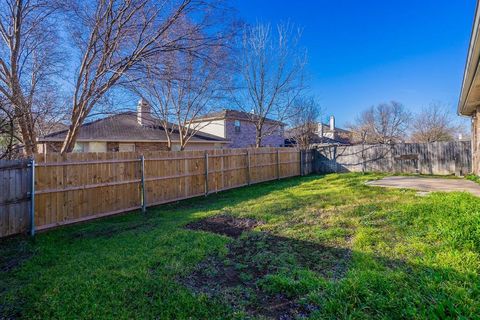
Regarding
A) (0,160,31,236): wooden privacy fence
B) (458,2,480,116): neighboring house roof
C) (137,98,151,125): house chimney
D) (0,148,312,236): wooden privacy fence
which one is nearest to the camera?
(458,2,480,116): neighboring house roof

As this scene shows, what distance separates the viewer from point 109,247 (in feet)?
13.9

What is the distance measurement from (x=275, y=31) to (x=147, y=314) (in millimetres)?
A: 15010

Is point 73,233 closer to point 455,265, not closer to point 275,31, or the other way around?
point 455,265

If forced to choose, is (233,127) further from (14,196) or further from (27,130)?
(14,196)

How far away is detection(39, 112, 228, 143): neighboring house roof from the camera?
1416 cm

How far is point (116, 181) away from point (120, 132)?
32.7ft

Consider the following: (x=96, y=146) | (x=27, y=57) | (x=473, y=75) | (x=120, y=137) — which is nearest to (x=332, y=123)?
(x=120, y=137)

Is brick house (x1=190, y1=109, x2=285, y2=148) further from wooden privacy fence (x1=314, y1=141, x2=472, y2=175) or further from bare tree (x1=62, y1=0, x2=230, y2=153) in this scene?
bare tree (x1=62, y1=0, x2=230, y2=153)

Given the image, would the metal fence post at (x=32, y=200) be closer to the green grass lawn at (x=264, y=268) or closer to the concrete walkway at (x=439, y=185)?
the green grass lawn at (x=264, y=268)

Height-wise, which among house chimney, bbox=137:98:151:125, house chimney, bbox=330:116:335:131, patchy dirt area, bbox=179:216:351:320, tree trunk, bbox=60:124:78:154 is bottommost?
patchy dirt area, bbox=179:216:351:320

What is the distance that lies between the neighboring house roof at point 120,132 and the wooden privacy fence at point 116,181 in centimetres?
619

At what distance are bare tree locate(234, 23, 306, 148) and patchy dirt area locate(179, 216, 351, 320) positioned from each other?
37.8 ft

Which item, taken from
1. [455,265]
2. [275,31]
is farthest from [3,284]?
[275,31]

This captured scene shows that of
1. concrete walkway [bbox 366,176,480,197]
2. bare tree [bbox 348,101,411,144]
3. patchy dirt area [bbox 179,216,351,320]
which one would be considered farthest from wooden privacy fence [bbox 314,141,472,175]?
bare tree [bbox 348,101,411,144]
